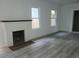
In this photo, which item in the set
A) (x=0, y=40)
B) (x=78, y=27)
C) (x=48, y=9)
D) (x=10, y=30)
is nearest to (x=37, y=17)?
(x=48, y=9)

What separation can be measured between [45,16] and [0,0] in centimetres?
324

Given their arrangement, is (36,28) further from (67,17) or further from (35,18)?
(67,17)

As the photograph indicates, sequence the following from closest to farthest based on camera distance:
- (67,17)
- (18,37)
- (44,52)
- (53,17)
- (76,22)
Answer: (44,52) < (18,37) < (53,17) < (76,22) < (67,17)

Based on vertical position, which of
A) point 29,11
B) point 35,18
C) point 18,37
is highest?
point 29,11

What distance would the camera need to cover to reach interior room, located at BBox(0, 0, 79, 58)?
3.65 metres

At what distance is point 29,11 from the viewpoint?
16.9ft

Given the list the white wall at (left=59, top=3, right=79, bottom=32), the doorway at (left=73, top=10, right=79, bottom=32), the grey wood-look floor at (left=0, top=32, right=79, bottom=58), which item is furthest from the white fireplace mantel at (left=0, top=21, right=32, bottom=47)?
the doorway at (left=73, top=10, right=79, bottom=32)

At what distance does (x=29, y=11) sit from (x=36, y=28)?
45.1 inches

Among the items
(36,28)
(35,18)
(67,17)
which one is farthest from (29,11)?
(67,17)

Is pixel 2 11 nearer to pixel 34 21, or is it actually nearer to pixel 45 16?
pixel 34 21

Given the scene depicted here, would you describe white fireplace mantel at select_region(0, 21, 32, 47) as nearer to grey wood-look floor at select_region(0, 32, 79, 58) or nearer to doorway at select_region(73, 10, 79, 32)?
grey wood-look floor at select_region(0, 32, 79, 58)

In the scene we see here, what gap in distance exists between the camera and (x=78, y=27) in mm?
8070

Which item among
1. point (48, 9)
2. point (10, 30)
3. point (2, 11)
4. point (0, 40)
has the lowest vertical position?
point (0, 40)

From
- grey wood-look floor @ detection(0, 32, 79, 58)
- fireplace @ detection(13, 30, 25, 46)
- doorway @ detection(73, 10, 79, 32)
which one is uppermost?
doorway @ detection(73, 10, 79, 32)
